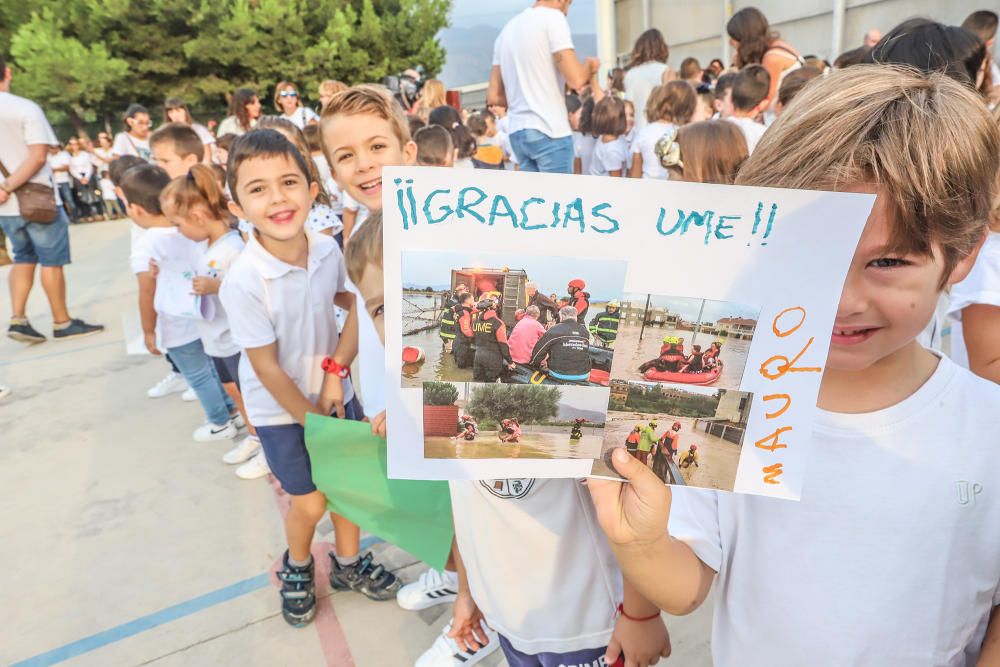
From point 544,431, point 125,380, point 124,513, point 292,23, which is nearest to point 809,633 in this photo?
point 544,431

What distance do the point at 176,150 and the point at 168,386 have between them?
1293 millimetres

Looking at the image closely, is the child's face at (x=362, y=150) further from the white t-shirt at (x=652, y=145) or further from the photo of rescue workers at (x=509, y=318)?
the white t-shirt at (x=652, y=145)

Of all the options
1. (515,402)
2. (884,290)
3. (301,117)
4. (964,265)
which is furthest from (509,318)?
(301,117)

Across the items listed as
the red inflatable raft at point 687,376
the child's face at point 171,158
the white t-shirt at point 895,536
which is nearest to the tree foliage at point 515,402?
the red inflatable raft at point 687,376

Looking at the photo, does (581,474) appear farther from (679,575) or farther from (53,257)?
(53,257)

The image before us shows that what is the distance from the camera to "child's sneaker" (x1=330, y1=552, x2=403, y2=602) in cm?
171

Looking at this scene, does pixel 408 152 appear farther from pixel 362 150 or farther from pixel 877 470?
pixel 877 470

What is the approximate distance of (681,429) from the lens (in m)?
0.63

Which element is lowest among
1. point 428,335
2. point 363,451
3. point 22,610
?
point 22,610

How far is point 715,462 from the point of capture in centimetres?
64

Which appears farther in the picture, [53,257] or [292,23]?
[292,23]

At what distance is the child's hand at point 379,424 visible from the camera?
118 cm

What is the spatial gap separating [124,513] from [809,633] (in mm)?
2379

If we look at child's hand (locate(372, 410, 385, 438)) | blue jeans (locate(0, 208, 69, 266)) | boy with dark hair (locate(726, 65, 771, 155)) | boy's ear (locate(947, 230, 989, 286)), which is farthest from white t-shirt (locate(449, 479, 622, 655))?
blue jeans (locate(0, 208, 69, 266))
